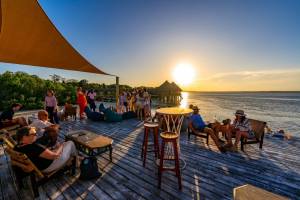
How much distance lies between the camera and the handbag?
292cm

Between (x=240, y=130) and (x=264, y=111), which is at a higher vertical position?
(x=240, y=130)

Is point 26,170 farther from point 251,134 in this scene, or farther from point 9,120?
point 251,134

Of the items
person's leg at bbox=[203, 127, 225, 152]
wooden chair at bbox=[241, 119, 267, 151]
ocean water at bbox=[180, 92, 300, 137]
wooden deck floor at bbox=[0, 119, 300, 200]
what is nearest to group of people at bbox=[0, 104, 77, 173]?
wooden deck floor at bbox=[0, 119, 300, 200]

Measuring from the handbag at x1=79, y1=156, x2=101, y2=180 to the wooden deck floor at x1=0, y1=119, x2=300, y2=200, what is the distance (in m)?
0.11

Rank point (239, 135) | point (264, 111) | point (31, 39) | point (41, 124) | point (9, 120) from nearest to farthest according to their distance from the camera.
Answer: point (41, 124) < point (31, 39) < point (239, 135) < point (9, 120) < point (264, 111)

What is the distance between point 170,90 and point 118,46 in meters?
10.6

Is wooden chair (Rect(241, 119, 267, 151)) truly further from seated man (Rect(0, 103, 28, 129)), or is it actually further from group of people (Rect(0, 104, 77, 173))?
seated man (Rect(0, 103, 28, 129))

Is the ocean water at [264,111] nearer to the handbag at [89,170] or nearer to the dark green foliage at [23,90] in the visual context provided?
the handbag at [89,170]

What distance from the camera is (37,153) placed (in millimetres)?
2371

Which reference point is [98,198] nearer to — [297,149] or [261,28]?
[297,149]

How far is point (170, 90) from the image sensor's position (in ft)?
68.9

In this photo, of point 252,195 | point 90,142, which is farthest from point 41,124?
point 252,195

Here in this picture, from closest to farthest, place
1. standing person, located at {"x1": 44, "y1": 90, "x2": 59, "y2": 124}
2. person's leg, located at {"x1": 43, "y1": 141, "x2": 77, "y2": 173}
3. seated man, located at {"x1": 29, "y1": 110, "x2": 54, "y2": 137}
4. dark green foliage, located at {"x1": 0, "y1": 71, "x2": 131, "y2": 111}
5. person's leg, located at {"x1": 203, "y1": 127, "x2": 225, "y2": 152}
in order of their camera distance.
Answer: person's leg, located at {"x1": 43, "y1": 141, "x2": 77, "y2": 173} → seated man, located at {"x1": 29, "y1": 110, "x2": 54, "y2": 137} → person's leg, located at {"x1": 203, "y1": 127, "x2": 225, "y2": 152} → standing person, located at {"x1": 44, "y1": 90, "x2": 59, "y2": 124} → dark green foliage, located at {"x1": 0, "y1": 71, "x2": 131, "y2": 111}

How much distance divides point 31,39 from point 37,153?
320cm
